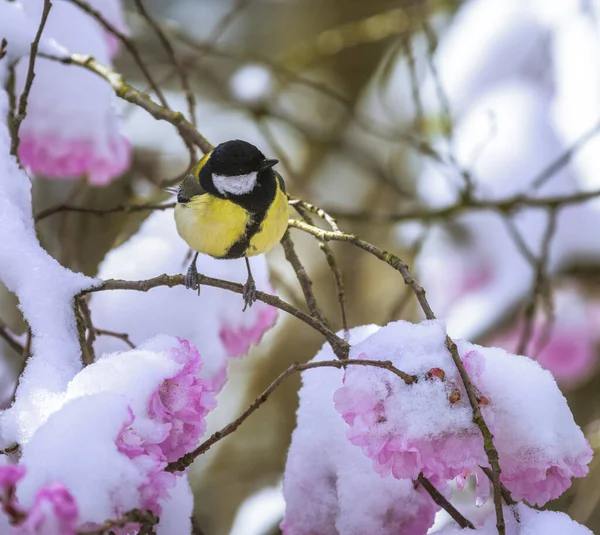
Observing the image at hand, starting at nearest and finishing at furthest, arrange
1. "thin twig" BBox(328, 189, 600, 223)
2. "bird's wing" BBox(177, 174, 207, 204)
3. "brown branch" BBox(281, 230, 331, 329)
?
"brown branch" BBox(281, 230, 331, 329)
"bird's wing" BBox(177, 174, 207, 204)
"thin twig" BBox(328, 189, 600, 223)

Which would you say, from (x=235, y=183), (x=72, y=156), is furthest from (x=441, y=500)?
(x=72, y=156)

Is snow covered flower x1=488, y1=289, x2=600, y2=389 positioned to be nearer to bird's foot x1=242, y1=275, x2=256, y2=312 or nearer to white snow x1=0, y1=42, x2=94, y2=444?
bird's foot x1=242, y1=275, x2=256, y2=312

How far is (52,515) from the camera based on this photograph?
59 cm

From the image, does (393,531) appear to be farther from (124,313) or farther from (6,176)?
(6,176)

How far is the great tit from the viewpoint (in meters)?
1.22

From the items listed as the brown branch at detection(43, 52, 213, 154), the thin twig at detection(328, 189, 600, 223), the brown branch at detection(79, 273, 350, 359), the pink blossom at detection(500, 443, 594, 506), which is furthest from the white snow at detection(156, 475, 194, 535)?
the thin twig at detection(328, 189, 600, 223)

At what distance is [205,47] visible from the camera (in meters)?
1.82

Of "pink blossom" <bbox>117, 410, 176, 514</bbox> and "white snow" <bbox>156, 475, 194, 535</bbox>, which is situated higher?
"pink blossom" <bbox>117, 410, 176, 514</bbox>

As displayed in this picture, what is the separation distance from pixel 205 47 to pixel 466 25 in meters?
1.27

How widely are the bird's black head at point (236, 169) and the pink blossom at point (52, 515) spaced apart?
29.2 inches

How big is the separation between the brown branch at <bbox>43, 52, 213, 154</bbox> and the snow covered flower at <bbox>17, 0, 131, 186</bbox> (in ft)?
0.45

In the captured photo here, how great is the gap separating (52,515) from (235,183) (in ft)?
2.55

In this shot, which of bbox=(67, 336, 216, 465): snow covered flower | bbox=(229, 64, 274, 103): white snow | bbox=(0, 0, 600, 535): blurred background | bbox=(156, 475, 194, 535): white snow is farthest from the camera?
bbox=(229, 64, 274, 103): white snow

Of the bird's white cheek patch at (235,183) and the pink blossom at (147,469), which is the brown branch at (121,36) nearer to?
the bird's white cheek patch at (235,183)
